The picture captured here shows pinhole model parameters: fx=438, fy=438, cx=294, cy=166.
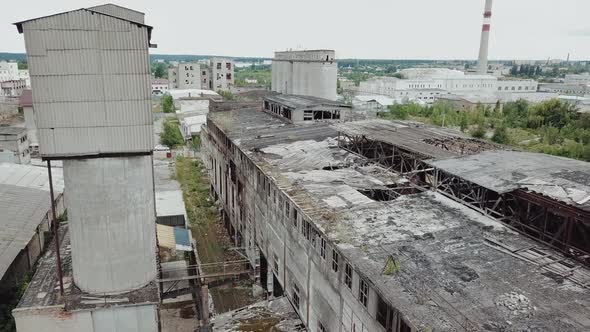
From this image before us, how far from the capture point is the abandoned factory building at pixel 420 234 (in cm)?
1307

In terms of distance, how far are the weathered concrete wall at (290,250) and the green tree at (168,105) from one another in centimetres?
7729

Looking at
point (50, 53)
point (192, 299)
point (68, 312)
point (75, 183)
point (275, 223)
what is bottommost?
point (192, 299)

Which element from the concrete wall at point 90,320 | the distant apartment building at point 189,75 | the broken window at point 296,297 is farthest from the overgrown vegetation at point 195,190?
the distant apartment building at point 189,75

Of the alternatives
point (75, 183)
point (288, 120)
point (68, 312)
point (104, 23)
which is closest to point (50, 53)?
point (104, 23)

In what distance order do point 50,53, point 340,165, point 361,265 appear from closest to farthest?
point 361,265 → point 50,53 → point 340,165

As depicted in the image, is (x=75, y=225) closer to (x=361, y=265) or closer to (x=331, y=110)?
(x=361, y=265)

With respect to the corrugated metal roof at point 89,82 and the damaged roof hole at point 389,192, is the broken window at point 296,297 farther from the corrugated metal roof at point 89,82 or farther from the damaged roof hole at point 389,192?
the corrugated metal roof at point 89,82

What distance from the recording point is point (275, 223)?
24422 mm

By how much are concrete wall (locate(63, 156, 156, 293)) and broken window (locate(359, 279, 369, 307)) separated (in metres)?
10.3

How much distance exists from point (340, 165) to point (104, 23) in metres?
15.6

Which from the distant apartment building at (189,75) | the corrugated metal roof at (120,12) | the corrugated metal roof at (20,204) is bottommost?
the corrugated metal roof at (20,204)

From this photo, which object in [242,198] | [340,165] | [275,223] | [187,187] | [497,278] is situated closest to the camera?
[497,278]

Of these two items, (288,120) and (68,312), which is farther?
(288,120)

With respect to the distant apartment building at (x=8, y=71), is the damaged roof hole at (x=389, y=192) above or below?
below
